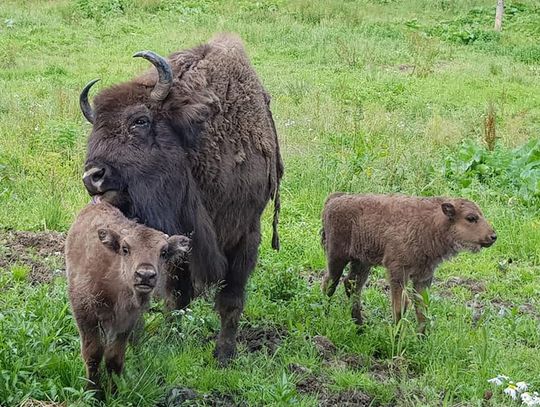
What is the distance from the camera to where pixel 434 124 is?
13.4m

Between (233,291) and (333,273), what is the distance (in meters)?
1.21

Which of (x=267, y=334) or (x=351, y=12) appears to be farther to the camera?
(x=351, y=12)

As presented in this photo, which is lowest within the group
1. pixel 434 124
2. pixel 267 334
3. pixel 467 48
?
pixel 467 48

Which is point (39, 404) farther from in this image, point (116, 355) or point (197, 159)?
point (197, 159)

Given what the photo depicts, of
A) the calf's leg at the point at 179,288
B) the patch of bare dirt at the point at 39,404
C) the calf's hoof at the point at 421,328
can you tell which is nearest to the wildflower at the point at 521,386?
the calf's hoof at the point at 421,328

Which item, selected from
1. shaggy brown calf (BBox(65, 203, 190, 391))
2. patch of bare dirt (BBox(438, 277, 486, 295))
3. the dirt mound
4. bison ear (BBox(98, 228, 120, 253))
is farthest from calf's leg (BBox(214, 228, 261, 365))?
patch of bare dirt (BBox(438, 277, 486, 295))

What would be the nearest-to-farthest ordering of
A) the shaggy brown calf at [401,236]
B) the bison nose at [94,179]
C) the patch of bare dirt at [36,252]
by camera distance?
the bison nose at [94,179], the shaggy brown calf at [401,236], the patch of bare dirt at [36,252]

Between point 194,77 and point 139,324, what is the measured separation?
1887 millimetres

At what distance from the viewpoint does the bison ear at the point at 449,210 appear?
22.6 feet

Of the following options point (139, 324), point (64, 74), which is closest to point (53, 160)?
point (139, 324)

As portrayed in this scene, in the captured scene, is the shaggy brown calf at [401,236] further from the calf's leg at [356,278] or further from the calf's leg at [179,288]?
the calf's leg at [179,288]

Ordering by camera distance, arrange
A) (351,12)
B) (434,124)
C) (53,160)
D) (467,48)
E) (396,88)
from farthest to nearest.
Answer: (351,12) → (467,48) → (396,88) → (434,124) → (53,160)

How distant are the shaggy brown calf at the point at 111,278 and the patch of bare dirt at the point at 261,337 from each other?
5.65 ft

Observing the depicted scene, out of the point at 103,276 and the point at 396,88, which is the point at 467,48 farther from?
the point at 103,276
